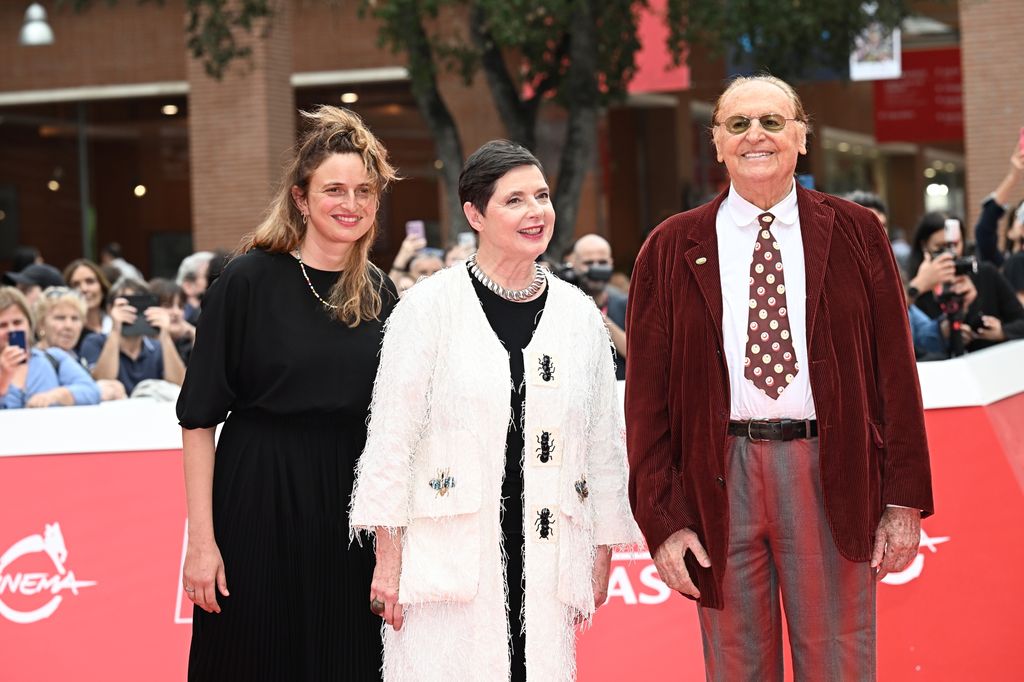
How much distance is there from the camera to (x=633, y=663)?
17.1 feet

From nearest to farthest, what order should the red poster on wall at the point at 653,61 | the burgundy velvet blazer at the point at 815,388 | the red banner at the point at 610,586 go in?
the burgundy velvet blazer at the point at 815,388, the red banner at the point at 610,586, the red poster on wall at the point at 653,61

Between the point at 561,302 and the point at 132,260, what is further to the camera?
the point at 132,260

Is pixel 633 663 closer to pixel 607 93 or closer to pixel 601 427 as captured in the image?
pixel 601 427

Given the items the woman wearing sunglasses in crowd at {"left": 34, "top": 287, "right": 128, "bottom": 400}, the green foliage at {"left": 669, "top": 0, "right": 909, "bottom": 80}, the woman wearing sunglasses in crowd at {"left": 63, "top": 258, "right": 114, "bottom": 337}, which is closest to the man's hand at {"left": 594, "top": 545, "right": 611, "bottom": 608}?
the woman wearing sunglasses in crowd at {"left": 34, "top": 287, "right": 128, "bottom": 400}

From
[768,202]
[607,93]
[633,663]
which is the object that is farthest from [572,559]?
[607,93]

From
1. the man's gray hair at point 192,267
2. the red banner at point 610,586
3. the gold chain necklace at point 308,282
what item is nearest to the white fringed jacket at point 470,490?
the gold chain necklace at point 308,282

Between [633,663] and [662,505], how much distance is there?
5.50 feet

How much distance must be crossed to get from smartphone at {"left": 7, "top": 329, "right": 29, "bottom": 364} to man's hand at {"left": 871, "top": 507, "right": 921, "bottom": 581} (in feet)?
17.0

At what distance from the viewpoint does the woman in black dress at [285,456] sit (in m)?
3.94

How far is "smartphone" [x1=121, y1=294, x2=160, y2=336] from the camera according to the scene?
8.28 meters

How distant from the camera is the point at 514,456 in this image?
3.76m

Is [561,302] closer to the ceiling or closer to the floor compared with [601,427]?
closer to the ceiling

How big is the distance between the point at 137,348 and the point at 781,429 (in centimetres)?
569

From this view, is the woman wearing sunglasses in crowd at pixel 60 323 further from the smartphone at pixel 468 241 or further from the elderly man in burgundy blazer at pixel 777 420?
the elderly man in burgundy blazer at pixel 777 420
